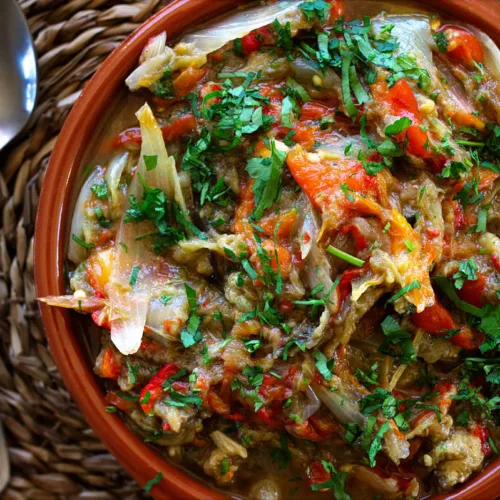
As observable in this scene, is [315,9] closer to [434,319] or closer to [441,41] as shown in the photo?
[441,41]

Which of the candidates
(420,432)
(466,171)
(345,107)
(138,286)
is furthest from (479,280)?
(138,286)

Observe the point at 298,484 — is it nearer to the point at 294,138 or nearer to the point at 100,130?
the point at 294,138

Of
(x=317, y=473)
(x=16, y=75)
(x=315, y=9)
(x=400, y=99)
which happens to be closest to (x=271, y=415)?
(x=317, y=473)

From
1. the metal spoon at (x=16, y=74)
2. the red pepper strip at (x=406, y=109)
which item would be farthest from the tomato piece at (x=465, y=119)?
the metal spoon at (x=16, y=74)

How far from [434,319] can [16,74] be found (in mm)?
2530

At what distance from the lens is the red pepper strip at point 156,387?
288 cm

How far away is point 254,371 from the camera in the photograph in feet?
9.14

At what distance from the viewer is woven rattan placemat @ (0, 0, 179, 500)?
3.81 metres

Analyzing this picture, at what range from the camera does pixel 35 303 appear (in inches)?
152

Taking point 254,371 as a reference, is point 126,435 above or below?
below

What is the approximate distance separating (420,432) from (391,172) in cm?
109

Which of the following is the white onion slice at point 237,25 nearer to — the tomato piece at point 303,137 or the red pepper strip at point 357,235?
the tomato piece at point 303,137

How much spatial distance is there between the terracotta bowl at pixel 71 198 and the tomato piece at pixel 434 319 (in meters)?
1.18

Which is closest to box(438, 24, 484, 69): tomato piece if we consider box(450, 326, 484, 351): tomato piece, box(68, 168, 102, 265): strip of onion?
box(450, 326, 484, 351): tomato piece
